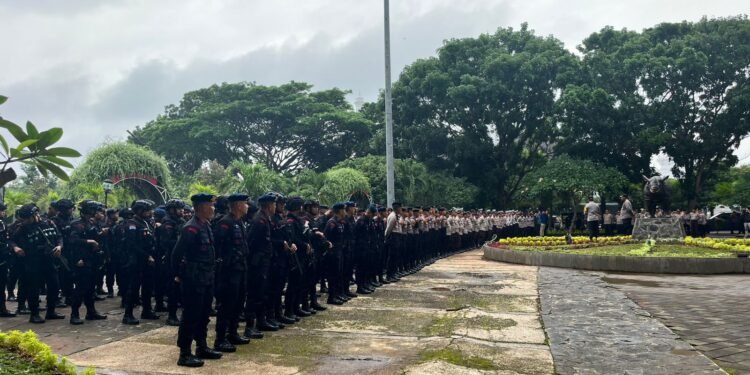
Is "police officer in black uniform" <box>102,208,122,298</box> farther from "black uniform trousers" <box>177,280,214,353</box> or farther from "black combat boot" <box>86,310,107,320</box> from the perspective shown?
"black uniform trousers" <box>177,280,214,353</box>

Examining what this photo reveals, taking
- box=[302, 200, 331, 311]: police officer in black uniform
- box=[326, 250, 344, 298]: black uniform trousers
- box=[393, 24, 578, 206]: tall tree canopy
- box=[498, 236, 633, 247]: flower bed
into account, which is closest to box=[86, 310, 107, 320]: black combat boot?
box=[302, 200, 331, 311]: police officer in black uniform

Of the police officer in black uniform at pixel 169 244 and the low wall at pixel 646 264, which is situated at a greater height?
the police officer in black uniform at pixel 169 244

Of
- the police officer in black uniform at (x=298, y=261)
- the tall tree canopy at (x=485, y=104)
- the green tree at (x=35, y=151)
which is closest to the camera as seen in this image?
the green tree at (x=35, y=151)

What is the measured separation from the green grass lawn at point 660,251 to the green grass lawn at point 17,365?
12.9 m

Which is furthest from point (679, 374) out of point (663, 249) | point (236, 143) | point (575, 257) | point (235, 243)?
point (236, 143)

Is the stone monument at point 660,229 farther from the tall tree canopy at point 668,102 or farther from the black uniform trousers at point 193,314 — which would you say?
the black uniform trousers at point 193,314

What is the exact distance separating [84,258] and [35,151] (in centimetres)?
627

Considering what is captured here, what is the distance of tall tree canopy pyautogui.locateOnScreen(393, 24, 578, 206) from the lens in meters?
31.0

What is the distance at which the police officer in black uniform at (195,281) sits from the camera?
5520 mm

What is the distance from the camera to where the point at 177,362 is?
5.52 metres

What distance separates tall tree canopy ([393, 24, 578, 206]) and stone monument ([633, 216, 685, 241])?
14804 mm

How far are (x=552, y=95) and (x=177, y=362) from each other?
29424mm

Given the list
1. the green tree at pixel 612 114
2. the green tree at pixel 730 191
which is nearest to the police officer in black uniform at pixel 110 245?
the green tree at pixel 612 114

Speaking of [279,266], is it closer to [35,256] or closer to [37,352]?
[37,352]
